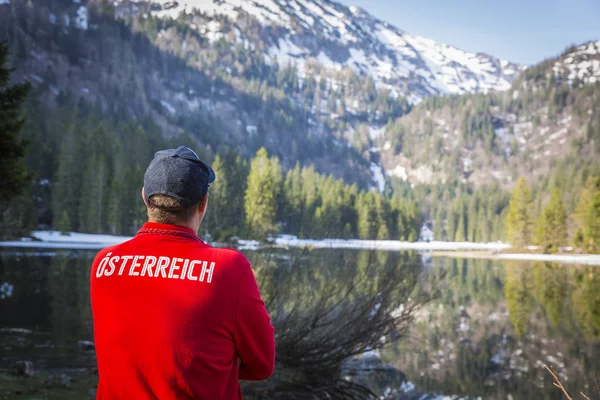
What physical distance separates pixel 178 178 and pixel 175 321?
578 mm

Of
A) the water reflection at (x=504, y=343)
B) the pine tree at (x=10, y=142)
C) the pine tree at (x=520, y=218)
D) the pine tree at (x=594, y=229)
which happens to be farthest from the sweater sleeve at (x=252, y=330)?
the pine tree at (x=520, y=218)

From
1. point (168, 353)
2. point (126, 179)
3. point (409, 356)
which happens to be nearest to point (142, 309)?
point (168, 353)

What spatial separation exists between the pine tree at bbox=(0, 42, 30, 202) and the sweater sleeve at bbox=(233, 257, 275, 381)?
448 inches

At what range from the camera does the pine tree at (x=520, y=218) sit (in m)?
72.4

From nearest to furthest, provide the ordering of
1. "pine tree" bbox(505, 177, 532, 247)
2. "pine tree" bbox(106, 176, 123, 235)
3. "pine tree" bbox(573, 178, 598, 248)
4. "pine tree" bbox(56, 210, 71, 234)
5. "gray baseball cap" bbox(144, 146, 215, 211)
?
"gray baseball cap" bbox(144, 146, 215, 211)
"pine tree" bbox(56, 210, 71, 234)
"pine tree" bbox(106, 176, 123, 235)
"pine tree" bbox(573, 178, 598, 248)
"pine tree" bbox(505, 177, 532, 247)

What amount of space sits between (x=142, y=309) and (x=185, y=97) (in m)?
189

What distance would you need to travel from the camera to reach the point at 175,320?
2.06m

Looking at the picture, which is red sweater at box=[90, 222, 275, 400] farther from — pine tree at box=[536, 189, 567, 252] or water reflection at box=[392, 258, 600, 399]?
pine tree at box=[536, 189, 567, 252]

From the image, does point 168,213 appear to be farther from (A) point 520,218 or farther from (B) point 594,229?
(A) point 520,218

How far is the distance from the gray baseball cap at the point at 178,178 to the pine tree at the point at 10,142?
11.0m

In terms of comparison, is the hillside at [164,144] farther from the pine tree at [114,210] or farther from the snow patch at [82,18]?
the snow patch at [82,18]

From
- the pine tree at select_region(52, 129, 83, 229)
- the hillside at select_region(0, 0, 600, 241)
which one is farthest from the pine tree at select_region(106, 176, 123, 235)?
the pine tree at select_region(52, 129, 83, 229)

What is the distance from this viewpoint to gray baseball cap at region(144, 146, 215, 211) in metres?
2.28

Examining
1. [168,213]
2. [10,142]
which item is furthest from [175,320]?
[10,142]
